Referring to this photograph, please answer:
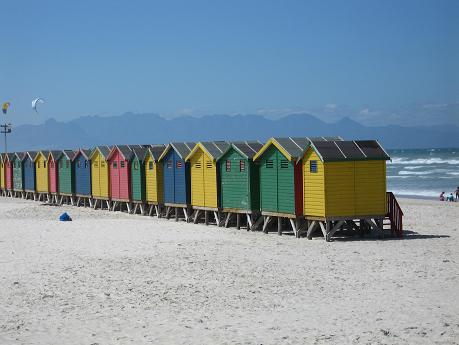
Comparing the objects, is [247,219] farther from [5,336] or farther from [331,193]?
[5,336]

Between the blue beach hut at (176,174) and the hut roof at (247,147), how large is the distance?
9.96ft

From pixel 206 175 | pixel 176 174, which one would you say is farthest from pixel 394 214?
pixel 176 174

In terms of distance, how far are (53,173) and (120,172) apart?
1089 cm

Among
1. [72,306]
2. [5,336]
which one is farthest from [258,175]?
[5,336]

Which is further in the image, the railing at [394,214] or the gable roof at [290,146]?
the gable roof at [290,146]

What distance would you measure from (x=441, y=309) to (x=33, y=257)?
10630 mm

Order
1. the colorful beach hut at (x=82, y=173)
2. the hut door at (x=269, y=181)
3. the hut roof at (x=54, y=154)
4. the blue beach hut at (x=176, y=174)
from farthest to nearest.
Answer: the hut roof at (x=54, y=154) → the colorful beach hut at (x=82, y=173) → the blue beach hut at (x=176, y=174) → the hut door at (x=269, y=181)

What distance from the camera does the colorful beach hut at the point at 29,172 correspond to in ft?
163

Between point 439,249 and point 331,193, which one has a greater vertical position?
point 331,193

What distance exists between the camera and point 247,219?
87.4 ft

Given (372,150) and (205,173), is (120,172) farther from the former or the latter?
(372,150)

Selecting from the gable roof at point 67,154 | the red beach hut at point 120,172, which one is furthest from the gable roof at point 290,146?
the gable roof at point 67,154

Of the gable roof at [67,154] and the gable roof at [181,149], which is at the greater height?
the gable roof at [181,149]

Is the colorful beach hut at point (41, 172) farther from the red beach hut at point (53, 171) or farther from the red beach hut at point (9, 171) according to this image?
the red beach hut at point (9, 171)
